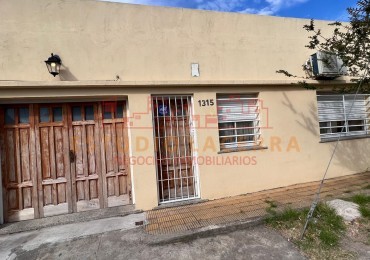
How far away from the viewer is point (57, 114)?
435 centimetres

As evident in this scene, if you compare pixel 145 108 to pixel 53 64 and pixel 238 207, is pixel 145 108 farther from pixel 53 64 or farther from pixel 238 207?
pixel 238 207

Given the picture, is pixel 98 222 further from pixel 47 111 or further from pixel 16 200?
pixel 47 111

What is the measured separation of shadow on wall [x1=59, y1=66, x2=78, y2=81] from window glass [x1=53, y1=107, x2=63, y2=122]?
629mm

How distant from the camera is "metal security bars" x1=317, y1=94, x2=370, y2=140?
5746mm

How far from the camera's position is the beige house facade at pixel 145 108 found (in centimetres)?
411

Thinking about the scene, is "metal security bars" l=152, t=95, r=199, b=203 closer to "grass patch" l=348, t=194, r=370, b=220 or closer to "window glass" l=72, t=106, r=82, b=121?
"window glass" l=72, t=106, r=82, b=121

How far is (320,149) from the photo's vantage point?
5496mm

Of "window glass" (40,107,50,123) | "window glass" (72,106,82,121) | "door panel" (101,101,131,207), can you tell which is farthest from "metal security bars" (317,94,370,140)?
"window glass" (40,107,50,123)

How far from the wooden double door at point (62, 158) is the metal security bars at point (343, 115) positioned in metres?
4.98

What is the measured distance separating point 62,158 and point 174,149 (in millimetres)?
2214

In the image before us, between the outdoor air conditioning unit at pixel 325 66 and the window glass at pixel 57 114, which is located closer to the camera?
the window glass at pixel 57 114

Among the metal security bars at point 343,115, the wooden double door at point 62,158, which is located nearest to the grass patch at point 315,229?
the metal security bars at point 343,115

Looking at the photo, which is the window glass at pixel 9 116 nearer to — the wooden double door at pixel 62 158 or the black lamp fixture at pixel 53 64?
the wooden double door at pixel 62 158

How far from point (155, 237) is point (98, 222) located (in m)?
1.33
